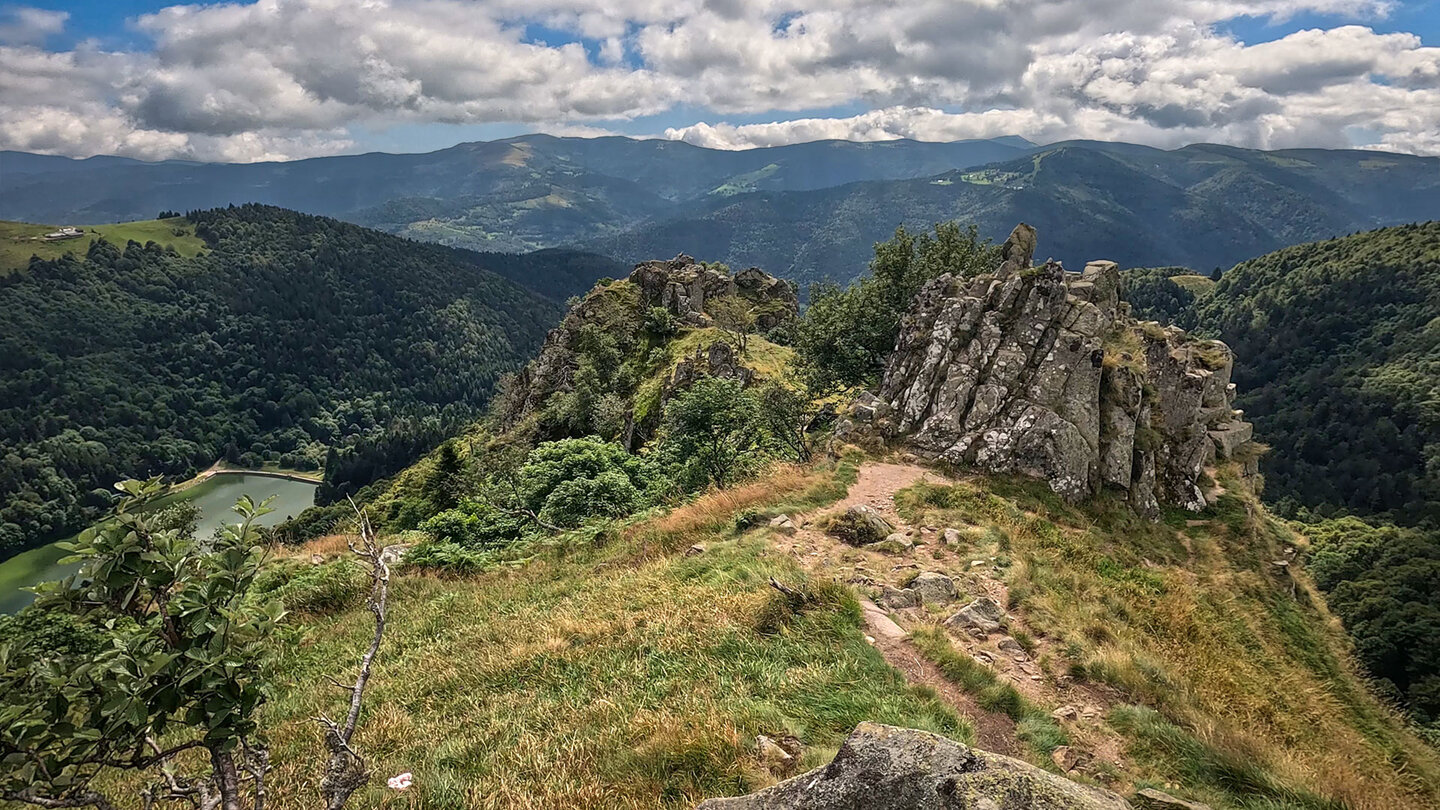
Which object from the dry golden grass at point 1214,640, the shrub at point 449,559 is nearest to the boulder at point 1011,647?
→ the dry golden grass at point 1214,640

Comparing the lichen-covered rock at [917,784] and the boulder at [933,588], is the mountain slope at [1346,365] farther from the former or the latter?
the lichen-covered rock at [917,784]

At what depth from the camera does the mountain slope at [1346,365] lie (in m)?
111

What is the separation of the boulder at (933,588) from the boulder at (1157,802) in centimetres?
576

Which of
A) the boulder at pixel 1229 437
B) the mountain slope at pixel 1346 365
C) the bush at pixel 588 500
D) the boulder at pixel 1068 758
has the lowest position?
the mountain slope at pixel 1346 365

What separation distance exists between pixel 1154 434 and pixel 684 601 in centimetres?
2053

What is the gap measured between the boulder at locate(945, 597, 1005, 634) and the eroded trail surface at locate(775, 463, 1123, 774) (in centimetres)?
9

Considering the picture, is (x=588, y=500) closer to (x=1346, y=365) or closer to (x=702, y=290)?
(x=702, y=290)

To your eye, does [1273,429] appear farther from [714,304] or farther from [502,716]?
[502,716]

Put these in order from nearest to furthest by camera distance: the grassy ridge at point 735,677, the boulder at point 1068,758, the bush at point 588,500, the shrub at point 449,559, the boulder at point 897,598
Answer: the grassy ridge at point 735,677 < the boulder at point 1068,758 < the boulder at point 897,598 < the shrub at point 449,559 < the bush at point 588,500

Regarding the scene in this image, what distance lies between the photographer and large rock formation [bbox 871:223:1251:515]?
21.0 m

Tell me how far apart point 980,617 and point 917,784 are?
7.67 meters

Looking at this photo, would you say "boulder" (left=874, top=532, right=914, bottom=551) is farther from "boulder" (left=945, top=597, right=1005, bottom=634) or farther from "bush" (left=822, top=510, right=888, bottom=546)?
"boulder" (left=945, top=597, right=1005, bottom=634)

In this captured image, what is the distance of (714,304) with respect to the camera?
73688 millimetres

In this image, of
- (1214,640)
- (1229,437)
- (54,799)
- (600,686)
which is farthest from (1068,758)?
(1229,437)
